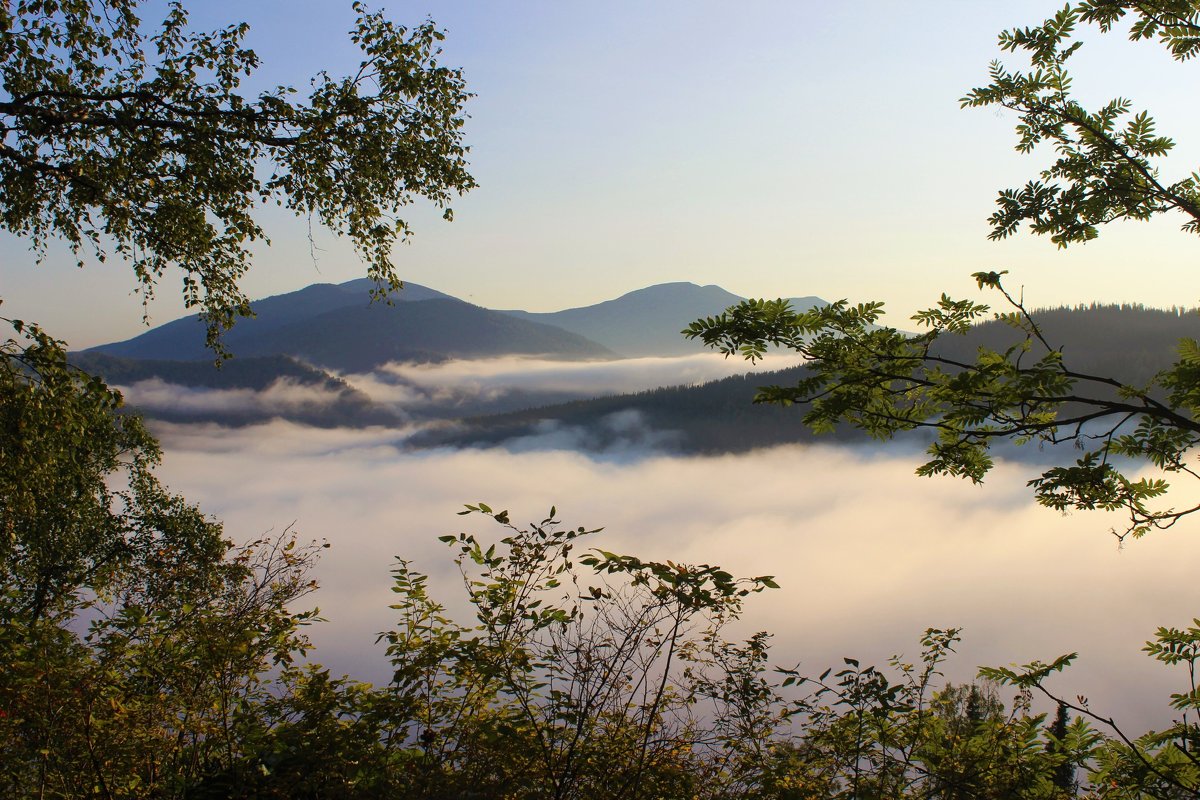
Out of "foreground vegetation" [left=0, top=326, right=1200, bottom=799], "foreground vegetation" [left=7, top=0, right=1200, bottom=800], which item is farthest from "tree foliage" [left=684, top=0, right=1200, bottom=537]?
"foreground vegetation" [left=0, top=326, right=1200, bottom=799]

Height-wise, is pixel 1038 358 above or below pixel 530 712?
above

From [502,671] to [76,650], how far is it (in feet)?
10.5

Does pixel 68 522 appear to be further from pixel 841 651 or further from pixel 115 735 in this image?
pixel 841 651

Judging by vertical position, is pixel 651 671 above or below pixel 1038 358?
below

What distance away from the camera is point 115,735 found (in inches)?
171

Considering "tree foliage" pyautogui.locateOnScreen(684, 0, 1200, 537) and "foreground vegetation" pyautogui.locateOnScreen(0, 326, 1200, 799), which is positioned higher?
"tree foliage" pyautogui.locateOnScreen(684, 0, 1200, 537)

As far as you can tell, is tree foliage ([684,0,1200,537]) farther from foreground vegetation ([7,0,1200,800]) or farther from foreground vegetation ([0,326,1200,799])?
foreground vegetation ([0,326,1200,799])

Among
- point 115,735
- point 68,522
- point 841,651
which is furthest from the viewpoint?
point 841,651

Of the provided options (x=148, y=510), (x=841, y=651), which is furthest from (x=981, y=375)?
(x=841, y=651)

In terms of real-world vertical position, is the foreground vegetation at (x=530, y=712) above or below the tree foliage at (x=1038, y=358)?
below

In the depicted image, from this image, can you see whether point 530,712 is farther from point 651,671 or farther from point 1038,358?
point 1038,358

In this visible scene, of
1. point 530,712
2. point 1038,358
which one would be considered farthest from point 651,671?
point 1038,358

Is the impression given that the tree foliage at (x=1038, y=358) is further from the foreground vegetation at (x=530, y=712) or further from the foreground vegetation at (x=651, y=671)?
the foreground vegetation at (x=530, y=712)

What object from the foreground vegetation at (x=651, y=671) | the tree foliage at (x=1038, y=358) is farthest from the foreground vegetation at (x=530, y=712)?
the tree foliage at (x=1038, y=358)
